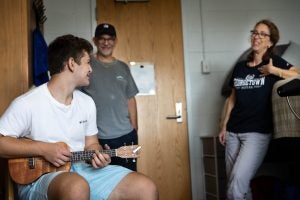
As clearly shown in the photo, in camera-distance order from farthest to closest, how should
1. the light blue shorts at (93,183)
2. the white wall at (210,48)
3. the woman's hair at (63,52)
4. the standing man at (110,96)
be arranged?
the white wall at (210,48) < the standing man at (110,96) < the woman's hair at (63,52) < the light blue shorts at (93,183)

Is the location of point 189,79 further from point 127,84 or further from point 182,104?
point 127,84

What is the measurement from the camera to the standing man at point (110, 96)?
98.1 inches

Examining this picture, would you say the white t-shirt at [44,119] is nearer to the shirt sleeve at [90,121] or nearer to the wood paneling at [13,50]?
the shirt sleeve at [90,121]

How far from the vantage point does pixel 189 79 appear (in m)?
3.67

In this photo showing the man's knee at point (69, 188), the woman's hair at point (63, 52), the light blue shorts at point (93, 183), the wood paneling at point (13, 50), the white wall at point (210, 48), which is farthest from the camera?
the white wall at point (210, 48)

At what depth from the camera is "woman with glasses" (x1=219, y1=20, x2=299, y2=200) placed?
91.0 inches

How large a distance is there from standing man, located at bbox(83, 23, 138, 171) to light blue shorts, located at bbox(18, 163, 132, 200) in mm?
781

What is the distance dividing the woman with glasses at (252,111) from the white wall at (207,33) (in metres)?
1.12

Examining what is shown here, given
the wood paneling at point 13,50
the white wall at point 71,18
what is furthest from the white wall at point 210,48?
the wood paneling at point 13,50

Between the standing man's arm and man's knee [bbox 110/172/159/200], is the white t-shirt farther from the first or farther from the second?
the standing man's arm

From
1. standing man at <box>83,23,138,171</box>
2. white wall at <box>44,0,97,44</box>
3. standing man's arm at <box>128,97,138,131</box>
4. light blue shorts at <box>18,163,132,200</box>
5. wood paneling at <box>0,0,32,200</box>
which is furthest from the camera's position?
white wall at <box>44,0,97,44</box>

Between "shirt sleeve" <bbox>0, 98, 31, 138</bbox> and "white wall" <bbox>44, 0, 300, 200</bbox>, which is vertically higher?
"white wall" <bbox>44, 0, 300, 200</bbox>

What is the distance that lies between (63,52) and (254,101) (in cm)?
124

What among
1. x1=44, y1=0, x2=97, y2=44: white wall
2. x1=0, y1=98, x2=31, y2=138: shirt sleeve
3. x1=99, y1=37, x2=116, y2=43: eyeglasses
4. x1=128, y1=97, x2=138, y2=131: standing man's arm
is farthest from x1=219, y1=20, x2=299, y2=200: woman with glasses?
x1=44, y1=0, x2=97, y2=44: white wall
